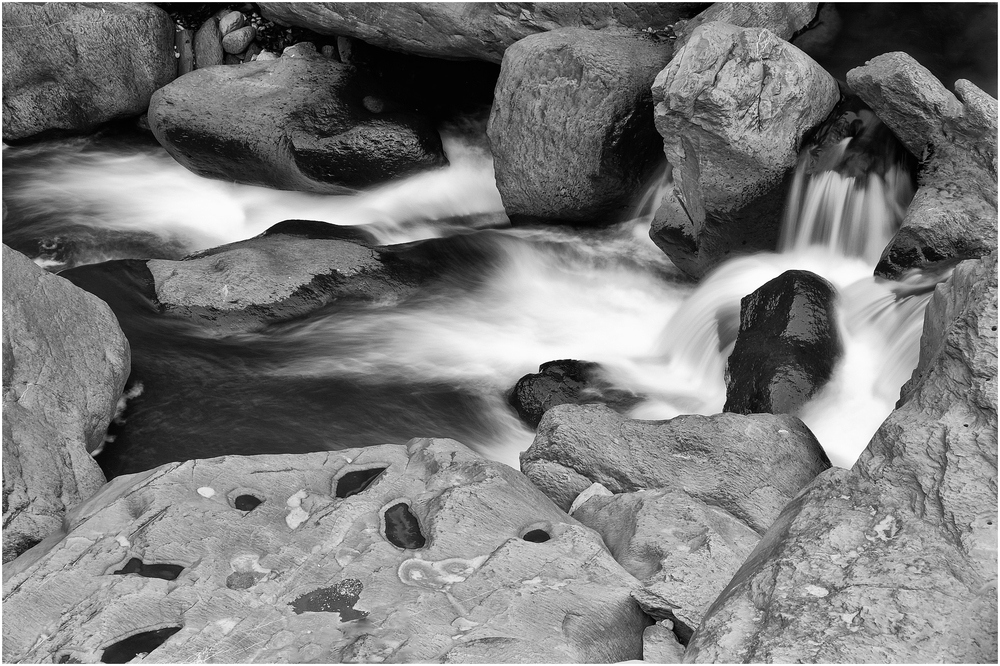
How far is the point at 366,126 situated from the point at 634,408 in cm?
470

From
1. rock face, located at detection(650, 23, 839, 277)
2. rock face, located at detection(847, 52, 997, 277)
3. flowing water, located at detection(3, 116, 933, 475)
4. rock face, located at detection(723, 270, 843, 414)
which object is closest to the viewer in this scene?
rock face, located at detection(723, 270, 843, 414)

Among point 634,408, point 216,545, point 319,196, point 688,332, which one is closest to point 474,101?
point 319,196

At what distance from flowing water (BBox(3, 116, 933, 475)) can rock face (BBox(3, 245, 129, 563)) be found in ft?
1.50

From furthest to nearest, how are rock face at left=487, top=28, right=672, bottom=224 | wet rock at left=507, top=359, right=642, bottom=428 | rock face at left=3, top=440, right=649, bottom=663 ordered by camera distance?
rock face at left=487, top=28, right=672, bottom=224
wet rock at left=507, top=359, right=642, bottom=428
rock face at left=3, top=440, right=649, bottom=663

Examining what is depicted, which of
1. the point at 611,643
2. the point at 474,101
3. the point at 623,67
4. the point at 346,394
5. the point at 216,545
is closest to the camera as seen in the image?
the point at 611,643

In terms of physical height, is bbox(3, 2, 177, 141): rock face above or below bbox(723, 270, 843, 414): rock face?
above

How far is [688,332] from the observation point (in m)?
6.99

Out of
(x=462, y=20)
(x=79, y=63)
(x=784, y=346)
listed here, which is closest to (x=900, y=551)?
(x=784, y=346)

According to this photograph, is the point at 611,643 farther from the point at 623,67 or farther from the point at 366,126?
the point at 366,126

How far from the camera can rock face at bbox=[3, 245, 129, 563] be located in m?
4.32

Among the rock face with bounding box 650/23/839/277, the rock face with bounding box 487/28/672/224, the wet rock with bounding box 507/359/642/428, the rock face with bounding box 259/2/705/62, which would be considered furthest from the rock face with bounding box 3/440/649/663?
the rock face with bounding box 259/2/705/62

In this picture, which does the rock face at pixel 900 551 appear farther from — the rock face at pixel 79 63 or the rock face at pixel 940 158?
the rock face at pixel 79 63

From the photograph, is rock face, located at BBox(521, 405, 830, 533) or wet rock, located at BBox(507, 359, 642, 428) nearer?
rock face, located at BBox(521, 405, 830, 533)

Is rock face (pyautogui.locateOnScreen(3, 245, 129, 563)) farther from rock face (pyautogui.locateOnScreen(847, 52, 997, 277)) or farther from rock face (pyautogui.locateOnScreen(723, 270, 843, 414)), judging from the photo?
rock face (pyautogui.locateOnScreen(847, 52, 997, 277))
